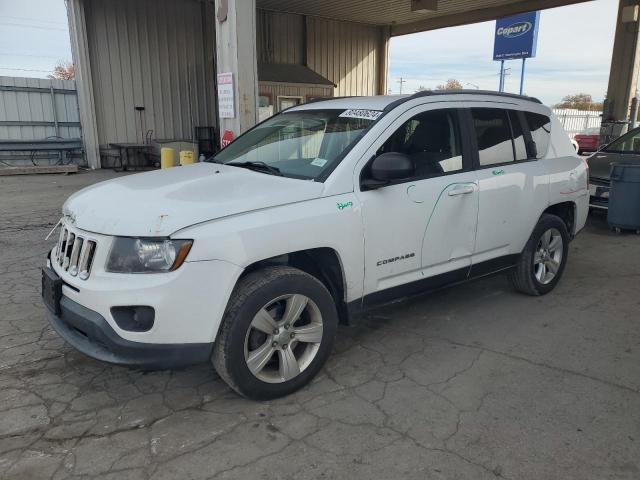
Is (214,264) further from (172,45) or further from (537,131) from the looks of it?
(172,45)

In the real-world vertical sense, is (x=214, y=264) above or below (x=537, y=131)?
below

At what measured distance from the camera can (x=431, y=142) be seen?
404 centimetres

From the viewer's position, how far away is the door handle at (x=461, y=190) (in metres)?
3.93

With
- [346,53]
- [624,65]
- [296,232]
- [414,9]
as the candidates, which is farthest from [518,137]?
[346,53]

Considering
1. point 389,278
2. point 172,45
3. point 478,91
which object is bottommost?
point 389,278

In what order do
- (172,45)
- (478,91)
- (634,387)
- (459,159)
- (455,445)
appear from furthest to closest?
(172,45) < (478,91) < (459,159) < (634,387) < (455,445)

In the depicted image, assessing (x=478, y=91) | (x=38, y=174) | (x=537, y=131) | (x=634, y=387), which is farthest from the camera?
(x=38, y=174)

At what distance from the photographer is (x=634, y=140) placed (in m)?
8.79

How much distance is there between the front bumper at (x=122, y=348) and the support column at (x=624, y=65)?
47.4 ft

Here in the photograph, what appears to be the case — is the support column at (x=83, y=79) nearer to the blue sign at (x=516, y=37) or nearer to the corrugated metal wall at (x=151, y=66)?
the corrugated metal wall at (x=151, y=66)

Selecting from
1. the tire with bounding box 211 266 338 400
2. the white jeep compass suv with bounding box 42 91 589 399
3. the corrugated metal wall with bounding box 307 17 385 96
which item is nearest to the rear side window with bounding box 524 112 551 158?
the white jeep compass suv with bounding box 42 91 589 399

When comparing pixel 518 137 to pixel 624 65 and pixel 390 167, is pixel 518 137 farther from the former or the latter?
pixel 624 65

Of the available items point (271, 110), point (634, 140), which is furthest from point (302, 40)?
point (634, 140)

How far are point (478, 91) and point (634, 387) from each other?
255 centimetres
